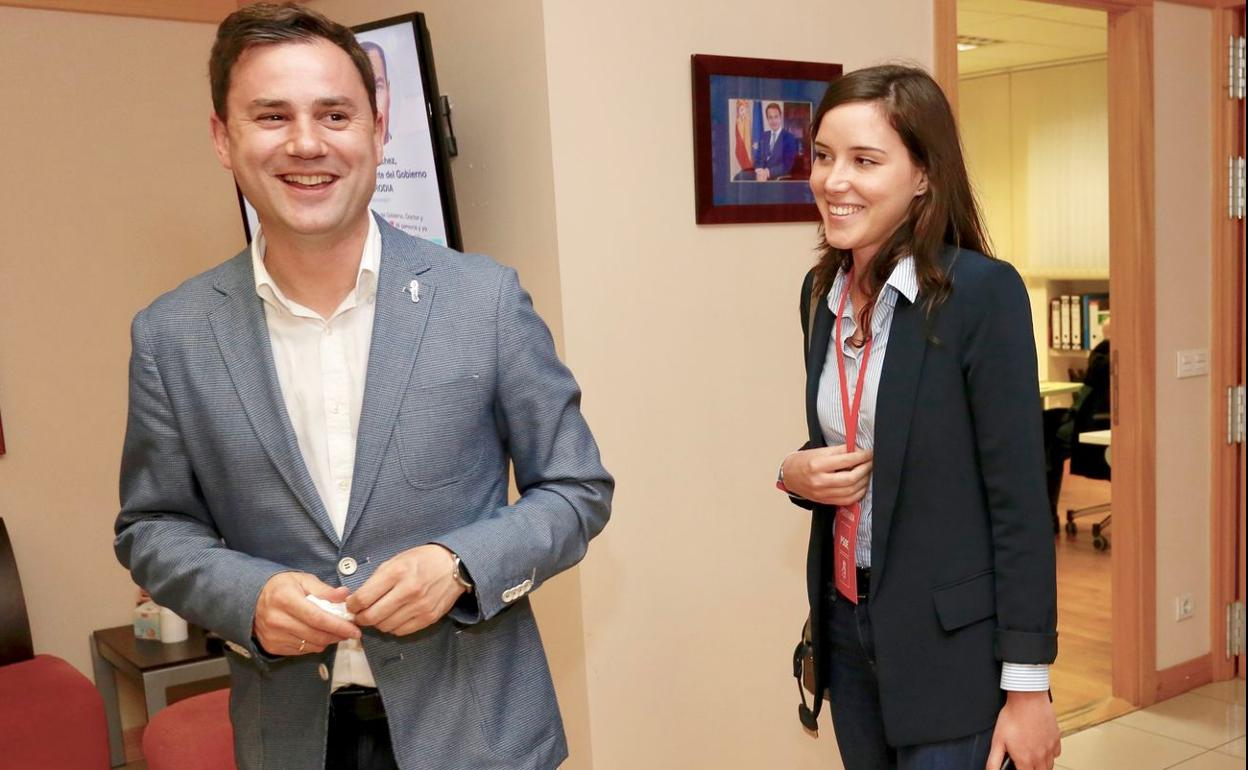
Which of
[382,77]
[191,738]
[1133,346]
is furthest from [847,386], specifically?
[1133,346]

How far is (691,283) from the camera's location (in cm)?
306

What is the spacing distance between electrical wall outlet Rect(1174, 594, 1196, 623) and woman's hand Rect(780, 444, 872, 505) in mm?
3078

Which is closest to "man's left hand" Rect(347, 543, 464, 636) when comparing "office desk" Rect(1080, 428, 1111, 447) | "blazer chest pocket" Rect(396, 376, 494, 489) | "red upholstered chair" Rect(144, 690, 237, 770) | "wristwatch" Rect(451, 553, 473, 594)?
"wristwatch" Rect(451, 553, 473, 594)

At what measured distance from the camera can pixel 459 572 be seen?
1.40 m

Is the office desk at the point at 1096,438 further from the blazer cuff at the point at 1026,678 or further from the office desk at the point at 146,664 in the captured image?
the blazer cuff at the point at 1026,678

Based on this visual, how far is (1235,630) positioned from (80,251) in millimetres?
4343

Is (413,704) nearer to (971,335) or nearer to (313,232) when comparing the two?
(313,232)

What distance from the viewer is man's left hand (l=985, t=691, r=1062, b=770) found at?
5.70 ft

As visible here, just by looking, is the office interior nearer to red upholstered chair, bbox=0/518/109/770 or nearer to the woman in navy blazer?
red upholstered chair, bbox=0/518/109/770

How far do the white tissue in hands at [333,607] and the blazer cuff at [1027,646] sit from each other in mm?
940

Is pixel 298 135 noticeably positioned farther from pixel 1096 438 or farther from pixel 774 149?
pixel 1096 438

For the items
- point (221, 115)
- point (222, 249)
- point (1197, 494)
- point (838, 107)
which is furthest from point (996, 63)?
point (221, 115)

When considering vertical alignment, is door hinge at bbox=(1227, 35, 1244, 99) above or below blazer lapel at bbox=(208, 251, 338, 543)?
above

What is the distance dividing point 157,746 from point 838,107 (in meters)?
2.45
